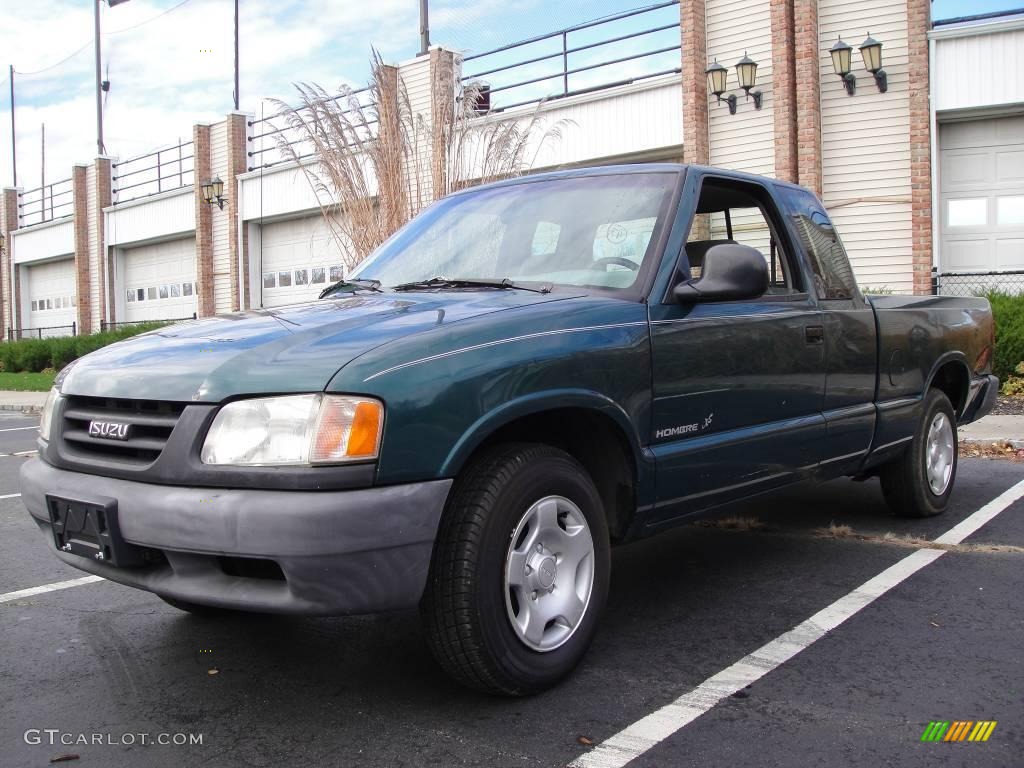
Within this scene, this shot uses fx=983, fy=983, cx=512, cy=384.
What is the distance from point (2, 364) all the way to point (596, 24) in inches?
868

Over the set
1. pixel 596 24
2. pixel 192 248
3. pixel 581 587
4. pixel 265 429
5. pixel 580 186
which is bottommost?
pixel 581 587

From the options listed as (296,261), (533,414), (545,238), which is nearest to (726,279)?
(545,238)

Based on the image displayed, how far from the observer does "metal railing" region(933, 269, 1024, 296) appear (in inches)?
581

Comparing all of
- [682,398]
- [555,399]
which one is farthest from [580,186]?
[555,399]

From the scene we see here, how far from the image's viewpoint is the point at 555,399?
10.4ft

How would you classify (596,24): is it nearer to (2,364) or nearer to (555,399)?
(555,399)

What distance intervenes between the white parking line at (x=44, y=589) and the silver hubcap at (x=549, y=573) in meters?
2.75

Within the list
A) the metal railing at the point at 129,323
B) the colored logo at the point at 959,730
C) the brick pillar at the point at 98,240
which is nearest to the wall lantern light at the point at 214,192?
the metal railing at the point at 129,323

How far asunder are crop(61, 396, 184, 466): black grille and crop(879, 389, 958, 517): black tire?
4.16m

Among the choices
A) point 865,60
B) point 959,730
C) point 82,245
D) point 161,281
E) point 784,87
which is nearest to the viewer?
point 959,730

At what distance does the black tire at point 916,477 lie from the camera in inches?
218

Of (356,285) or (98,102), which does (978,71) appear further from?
(98,102)

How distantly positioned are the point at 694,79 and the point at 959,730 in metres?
15.8

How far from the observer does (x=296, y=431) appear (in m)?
2.72
